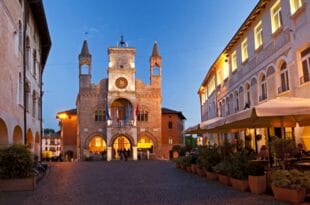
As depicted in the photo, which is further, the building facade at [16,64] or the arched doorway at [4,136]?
the arched doorway at [4,136]

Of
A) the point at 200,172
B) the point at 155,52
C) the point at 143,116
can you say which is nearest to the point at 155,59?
the point at 155,52

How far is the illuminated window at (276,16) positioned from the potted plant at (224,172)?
23.2ft

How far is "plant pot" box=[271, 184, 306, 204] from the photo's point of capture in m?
7.21

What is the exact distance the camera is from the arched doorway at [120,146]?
4419 centimetres

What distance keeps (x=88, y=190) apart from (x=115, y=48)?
3748 centimetres

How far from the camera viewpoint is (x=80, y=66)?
45906 millimetres

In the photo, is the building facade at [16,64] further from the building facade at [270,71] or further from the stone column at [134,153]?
the stone column at [134,153]

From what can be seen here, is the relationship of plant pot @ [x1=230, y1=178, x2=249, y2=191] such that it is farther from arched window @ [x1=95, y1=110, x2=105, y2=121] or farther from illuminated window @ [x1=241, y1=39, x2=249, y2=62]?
arched window @ [x1=95, y1=110, x2=105, y2=121]

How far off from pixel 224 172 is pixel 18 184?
638 cm

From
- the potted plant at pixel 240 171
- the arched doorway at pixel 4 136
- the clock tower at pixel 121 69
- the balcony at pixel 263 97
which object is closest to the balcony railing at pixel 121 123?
the clock tower at pixel 121 69

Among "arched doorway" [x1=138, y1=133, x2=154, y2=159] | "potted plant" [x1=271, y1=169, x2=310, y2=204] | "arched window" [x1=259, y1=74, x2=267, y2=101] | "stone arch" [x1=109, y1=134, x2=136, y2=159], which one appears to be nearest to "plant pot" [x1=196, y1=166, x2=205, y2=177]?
"arched window" [x1=259, y1=74, x2=267, y2=101]

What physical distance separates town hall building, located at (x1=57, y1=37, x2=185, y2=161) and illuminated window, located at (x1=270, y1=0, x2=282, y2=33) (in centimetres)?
2953

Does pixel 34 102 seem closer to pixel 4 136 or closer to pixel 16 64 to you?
pixel 16 64

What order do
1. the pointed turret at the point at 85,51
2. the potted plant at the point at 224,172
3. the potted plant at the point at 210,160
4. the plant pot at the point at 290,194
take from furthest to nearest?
the pointed turret at the point at 85,51 → the potted plant at the point at 210,160 → the potted plant at the point at 224,172 → the plant pot at the point at 290,194
